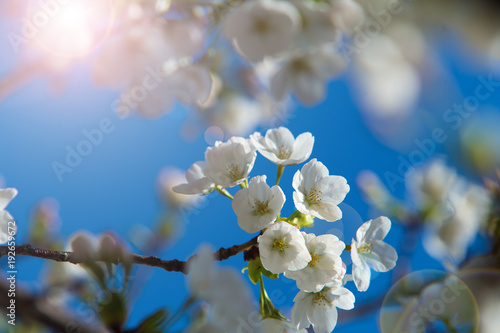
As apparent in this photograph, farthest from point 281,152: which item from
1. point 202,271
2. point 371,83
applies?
point 202,271

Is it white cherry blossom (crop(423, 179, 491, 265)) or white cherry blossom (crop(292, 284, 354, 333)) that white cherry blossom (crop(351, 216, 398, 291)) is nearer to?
white cherry blossom (crop(292, 284, 354, 333))

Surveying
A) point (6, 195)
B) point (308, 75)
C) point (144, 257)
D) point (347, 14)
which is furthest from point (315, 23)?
point (6, 195)

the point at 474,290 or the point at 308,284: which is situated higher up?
the point at 308,284

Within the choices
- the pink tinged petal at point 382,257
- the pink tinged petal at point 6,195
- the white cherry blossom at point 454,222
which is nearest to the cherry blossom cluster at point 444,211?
the white cherry blossom at point 454,222

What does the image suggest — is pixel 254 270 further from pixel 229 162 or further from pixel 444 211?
pixel 444 211

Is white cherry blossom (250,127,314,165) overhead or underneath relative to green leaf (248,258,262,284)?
overhead

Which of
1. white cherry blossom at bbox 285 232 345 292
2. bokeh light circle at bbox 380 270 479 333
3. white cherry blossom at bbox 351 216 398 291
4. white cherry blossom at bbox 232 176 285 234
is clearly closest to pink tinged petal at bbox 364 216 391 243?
white cherry blossom at bbox 351 216 398 291

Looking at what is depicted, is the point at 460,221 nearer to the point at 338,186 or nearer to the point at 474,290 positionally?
the point at 474,290
